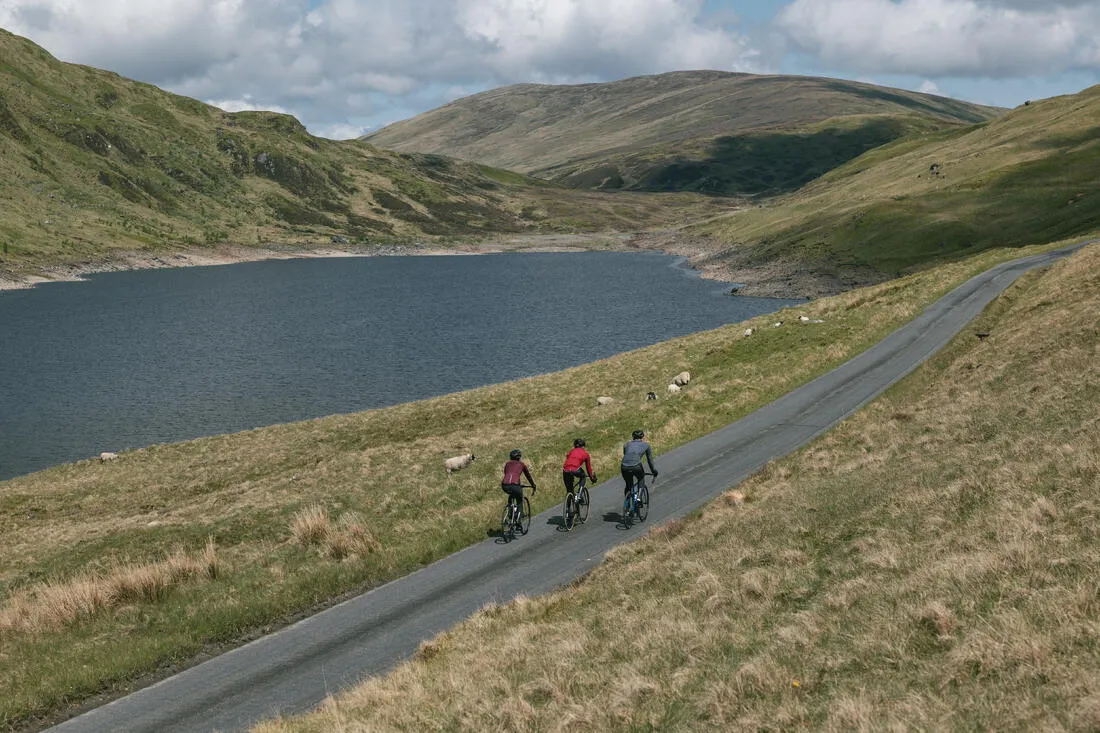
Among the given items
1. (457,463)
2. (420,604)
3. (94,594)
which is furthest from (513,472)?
(457,463)

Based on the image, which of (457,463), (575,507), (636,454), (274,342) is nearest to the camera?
(636,454)

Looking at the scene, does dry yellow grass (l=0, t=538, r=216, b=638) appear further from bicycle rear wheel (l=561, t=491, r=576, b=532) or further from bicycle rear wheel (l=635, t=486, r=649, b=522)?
bicycle rear wheel (l=635, t=486, r=649, b=522)

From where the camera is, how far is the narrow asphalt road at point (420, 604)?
1504 centimetres

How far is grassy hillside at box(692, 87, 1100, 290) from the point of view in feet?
Result: 366

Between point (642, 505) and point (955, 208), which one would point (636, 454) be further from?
point (955, 208)

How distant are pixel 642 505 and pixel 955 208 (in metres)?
119

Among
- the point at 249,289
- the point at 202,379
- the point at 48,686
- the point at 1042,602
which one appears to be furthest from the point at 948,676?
the point at 249,289

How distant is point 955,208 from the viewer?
406ft

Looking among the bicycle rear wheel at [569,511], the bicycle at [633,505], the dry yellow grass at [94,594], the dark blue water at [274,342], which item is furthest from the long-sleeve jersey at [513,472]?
the dark blue water at [274,342]

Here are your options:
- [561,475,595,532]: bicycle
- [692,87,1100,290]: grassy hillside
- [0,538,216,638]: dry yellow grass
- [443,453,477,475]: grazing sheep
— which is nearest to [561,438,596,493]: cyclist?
[561,475,595,532]: bicycle

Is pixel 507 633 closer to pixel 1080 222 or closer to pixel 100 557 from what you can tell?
pixel 100 557

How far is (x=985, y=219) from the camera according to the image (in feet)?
381

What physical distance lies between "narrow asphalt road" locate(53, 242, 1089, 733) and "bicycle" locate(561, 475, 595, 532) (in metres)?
0.44

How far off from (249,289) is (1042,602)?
15160cm
